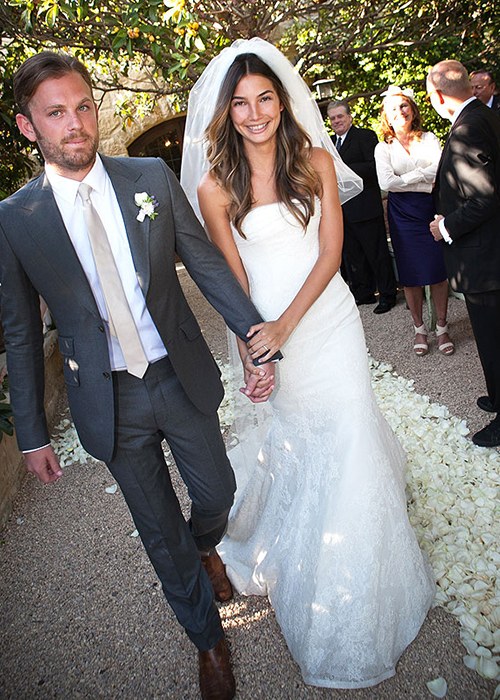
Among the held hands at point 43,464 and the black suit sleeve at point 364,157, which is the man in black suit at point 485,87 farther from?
the held hands at point 43,464

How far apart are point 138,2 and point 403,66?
6.33 m

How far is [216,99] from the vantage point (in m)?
2.67

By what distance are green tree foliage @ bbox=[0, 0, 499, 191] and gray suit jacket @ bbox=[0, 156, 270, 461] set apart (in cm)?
363

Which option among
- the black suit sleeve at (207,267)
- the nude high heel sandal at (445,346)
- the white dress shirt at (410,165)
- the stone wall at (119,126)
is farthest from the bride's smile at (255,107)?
the stone wall at (119,126)

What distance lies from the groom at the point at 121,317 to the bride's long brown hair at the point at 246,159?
0.46 meters

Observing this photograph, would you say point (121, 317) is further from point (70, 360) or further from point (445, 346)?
point (445, 346)

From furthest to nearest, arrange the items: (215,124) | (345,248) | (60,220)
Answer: (345,248), (215,124), (60,220)

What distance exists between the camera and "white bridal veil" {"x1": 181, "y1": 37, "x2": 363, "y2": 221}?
265 centimetres

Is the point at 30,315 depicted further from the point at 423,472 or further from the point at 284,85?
the point at 423,472

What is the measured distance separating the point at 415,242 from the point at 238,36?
3108 millimetres

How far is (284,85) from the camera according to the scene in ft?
9.02

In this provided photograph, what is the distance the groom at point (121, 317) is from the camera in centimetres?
211

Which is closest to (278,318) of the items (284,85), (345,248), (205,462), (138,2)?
(205,462)

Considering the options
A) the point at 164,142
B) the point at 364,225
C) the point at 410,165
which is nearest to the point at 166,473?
the point at 410,165
